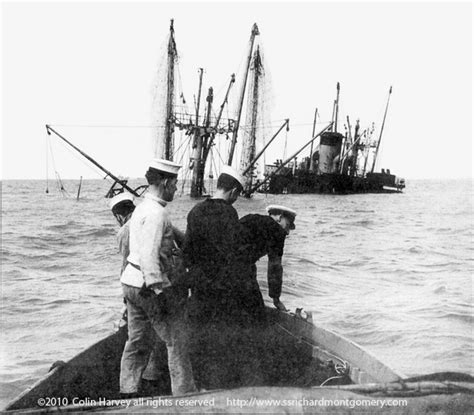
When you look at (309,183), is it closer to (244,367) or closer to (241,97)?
(241,97)

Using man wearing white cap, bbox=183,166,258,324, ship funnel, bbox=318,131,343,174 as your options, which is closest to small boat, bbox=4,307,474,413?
man wearing white cap, bbox=183,166,258,324

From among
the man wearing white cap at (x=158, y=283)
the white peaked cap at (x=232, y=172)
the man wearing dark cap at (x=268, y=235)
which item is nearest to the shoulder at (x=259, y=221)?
the man wearing dark cap at (x=268, y=235)

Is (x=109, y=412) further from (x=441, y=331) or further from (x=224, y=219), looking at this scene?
(x=441, y=331)

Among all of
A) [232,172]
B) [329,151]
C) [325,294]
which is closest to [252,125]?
[329,151]

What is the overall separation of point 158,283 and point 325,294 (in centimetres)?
1122

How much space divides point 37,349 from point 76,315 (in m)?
1.99

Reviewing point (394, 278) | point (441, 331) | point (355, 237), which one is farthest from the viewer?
point (355, 237)

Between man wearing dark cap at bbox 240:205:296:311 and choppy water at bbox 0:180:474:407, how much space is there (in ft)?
5.63

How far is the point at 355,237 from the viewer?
26.2m

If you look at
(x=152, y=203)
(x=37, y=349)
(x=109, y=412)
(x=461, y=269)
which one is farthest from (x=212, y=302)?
(x=461, y=269)

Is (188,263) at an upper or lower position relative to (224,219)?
lower

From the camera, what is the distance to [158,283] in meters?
3.54

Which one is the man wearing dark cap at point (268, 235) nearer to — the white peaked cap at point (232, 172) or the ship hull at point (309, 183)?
the white peaked cap at point (232, 172)

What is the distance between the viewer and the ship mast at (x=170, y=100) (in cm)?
4153
